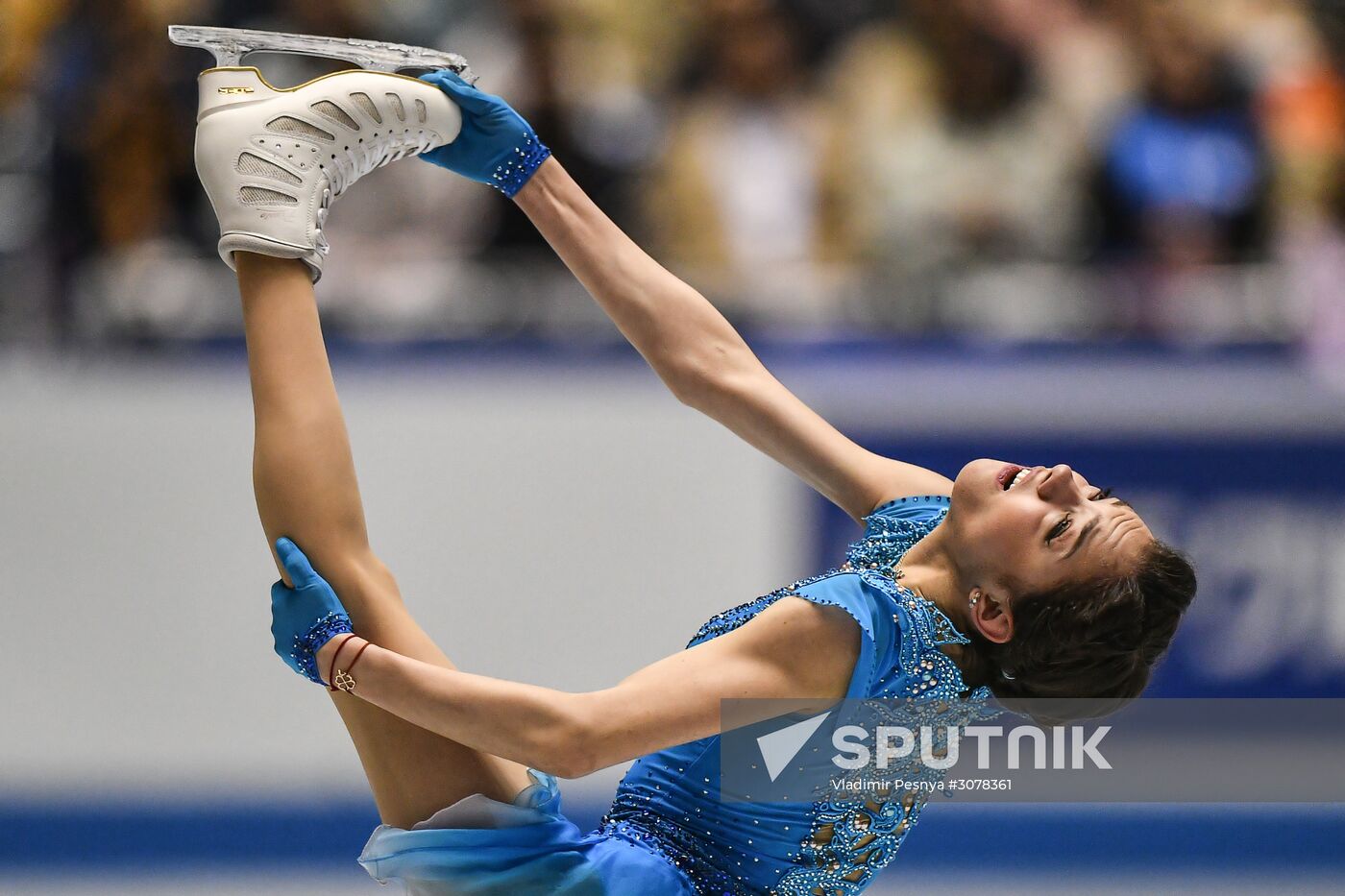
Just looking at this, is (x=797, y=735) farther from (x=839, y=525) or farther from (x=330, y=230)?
(x=330, y=230)

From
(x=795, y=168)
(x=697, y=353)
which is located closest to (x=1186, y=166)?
(x=795, y=168)

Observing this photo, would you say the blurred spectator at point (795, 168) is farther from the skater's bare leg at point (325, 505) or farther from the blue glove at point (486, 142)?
the skater's bare leg at point (325, 505)

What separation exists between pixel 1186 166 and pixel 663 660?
323cm

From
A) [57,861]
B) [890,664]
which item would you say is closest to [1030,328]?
[890,664]

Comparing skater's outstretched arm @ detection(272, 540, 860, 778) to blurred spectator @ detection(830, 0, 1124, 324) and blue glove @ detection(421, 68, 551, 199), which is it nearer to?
blue glove @ detection(421, 68, 551, 199)

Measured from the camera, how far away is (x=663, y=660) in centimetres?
224

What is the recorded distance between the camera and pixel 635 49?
5.21 meters

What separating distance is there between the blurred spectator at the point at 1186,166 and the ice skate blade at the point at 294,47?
109 inches

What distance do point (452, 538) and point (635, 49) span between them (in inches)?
70.1

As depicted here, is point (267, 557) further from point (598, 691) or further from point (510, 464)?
point (598, 691)

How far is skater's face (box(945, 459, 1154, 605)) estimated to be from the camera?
2352 millimetres

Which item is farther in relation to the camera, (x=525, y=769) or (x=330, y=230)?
(x=330, y=230)

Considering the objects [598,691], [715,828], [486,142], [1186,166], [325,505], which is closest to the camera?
[598,691]

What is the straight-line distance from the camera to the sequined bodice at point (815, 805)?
91.1 inches
